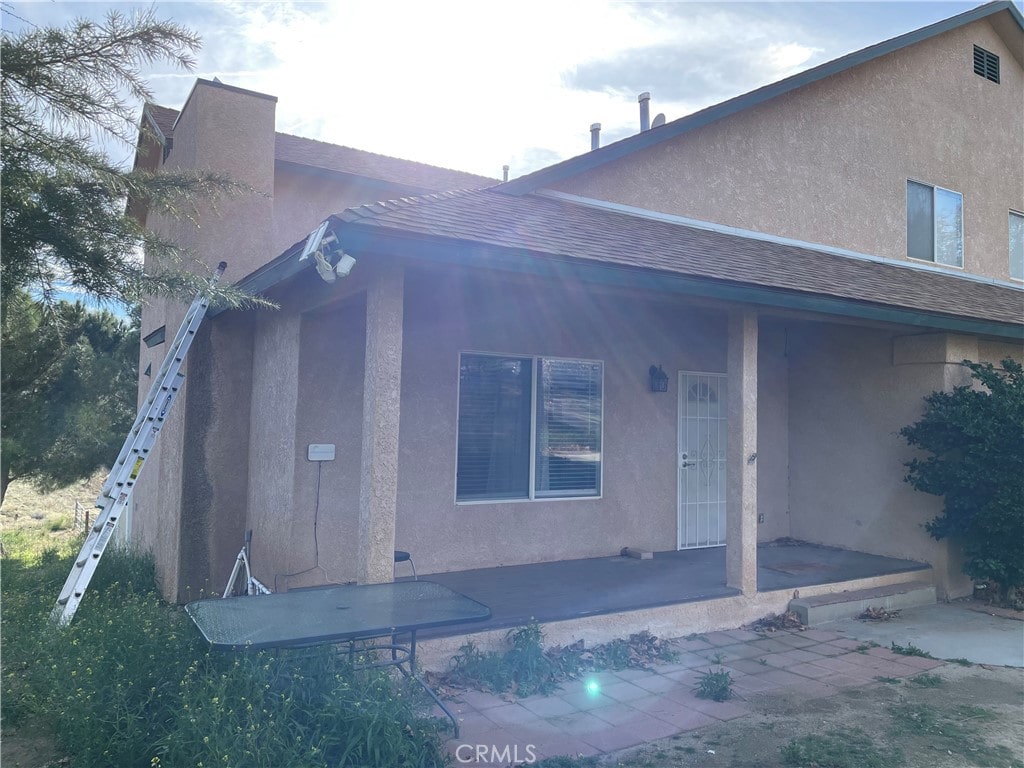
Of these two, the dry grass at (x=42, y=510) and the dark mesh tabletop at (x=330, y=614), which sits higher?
the dark mesh tabletop at (x=330, y=614)

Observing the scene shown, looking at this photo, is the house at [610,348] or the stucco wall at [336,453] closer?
the house at [610,348]

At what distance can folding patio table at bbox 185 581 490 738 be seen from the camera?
346 centimetres

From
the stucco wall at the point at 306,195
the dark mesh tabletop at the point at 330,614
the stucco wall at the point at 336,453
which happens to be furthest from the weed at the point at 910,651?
the stucco wall at the point at 306,195

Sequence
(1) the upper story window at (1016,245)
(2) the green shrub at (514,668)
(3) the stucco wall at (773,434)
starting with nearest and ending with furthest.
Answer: (2) the green shrub at (514,668)
(3) the stucco wall at (773,434)
(1) the upper story window at (1016,245)

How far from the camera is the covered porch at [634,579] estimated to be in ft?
18.7

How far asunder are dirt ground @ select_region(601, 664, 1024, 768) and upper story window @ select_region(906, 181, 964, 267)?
7.01 m

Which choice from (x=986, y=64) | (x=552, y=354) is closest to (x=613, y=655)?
(x=552, y=354)

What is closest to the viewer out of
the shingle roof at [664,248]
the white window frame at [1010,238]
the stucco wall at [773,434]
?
the shingle roof at [664,248]

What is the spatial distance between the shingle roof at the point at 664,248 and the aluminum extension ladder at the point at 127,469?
157 cm

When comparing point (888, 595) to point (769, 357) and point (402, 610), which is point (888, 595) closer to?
point (769, 357)

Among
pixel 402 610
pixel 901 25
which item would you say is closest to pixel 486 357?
pixel 402 610

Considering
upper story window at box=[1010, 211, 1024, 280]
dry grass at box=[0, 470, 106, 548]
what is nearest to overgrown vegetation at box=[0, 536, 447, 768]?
upper story window at box=[1010, 211, 1024, 280]

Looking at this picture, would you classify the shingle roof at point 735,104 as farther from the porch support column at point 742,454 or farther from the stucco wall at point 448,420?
the porch support column at point 742,454

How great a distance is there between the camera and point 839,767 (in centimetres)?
385
